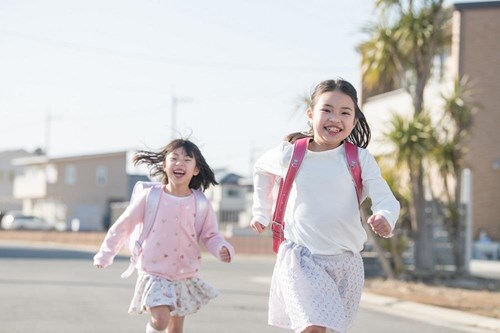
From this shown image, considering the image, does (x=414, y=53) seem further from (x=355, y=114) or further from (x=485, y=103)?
(x=355, y=114)

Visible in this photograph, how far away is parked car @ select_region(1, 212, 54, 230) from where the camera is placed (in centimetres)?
6141

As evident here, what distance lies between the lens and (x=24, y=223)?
2436 inches

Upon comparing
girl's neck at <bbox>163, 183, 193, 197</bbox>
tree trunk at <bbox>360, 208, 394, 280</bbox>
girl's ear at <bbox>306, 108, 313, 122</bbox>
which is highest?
girl's ear at <bbox>306, 108, 313, 122</bbox>

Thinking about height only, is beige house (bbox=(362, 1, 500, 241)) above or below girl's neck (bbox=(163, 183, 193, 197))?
→ above

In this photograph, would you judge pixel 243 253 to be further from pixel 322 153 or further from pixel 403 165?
pixel 322 153

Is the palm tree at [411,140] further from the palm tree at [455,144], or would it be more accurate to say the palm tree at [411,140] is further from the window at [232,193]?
the window at [232,193]

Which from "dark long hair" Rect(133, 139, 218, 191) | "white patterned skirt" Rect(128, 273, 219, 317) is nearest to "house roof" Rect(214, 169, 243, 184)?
"dark long hair" Rect(133, 139, 218, 191)

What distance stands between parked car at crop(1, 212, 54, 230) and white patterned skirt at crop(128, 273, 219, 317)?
55697 millimetres

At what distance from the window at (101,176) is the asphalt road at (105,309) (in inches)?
1815

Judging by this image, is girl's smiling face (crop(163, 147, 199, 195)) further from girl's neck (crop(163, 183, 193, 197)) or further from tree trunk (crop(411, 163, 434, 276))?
tree trunk (crop(411, 163, 434, 276))

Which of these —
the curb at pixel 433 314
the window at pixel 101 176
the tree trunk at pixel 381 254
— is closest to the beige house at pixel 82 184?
the window at pixel 101 176

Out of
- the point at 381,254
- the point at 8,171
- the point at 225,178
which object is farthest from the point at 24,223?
the point at 381,254

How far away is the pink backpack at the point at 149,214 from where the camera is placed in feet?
21.6

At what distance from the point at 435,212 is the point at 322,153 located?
13594mm
